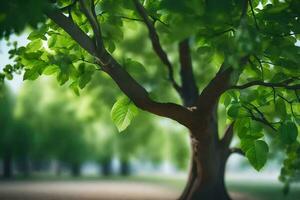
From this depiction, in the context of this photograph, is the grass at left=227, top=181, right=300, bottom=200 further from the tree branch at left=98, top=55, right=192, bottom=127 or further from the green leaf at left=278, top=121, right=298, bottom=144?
the green leaf at left=278, top=121, right=298, bottom=144

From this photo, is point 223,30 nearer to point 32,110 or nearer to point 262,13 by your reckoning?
point 262,13

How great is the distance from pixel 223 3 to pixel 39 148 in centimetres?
4614

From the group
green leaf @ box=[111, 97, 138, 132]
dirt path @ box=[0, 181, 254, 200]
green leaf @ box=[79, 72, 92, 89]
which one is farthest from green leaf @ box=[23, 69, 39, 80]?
dirt path @ box=[0, 181, 254, 200]

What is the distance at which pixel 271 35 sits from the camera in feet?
16.9

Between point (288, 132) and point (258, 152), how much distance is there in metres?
0.54

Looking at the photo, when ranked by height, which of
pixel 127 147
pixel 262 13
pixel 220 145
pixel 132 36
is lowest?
pixel 220 145

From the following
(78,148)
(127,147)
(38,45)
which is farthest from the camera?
(78,148)

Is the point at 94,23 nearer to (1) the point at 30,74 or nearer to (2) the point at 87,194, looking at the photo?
(1) the point at 30,74

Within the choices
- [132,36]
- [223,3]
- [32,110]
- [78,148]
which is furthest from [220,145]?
[78,148]

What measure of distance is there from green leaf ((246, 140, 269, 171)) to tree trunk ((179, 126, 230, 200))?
6.59 feet

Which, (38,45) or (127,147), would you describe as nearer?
(38,45)

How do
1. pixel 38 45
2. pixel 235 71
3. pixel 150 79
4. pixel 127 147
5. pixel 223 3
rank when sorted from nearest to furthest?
pixel 223 3, pixel 235 71, pixel 38 45, pixel 150 79, pixel 127 147

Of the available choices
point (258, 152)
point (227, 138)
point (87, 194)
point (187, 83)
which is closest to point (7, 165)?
point (87, 194)

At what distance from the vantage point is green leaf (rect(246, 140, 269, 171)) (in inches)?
219
